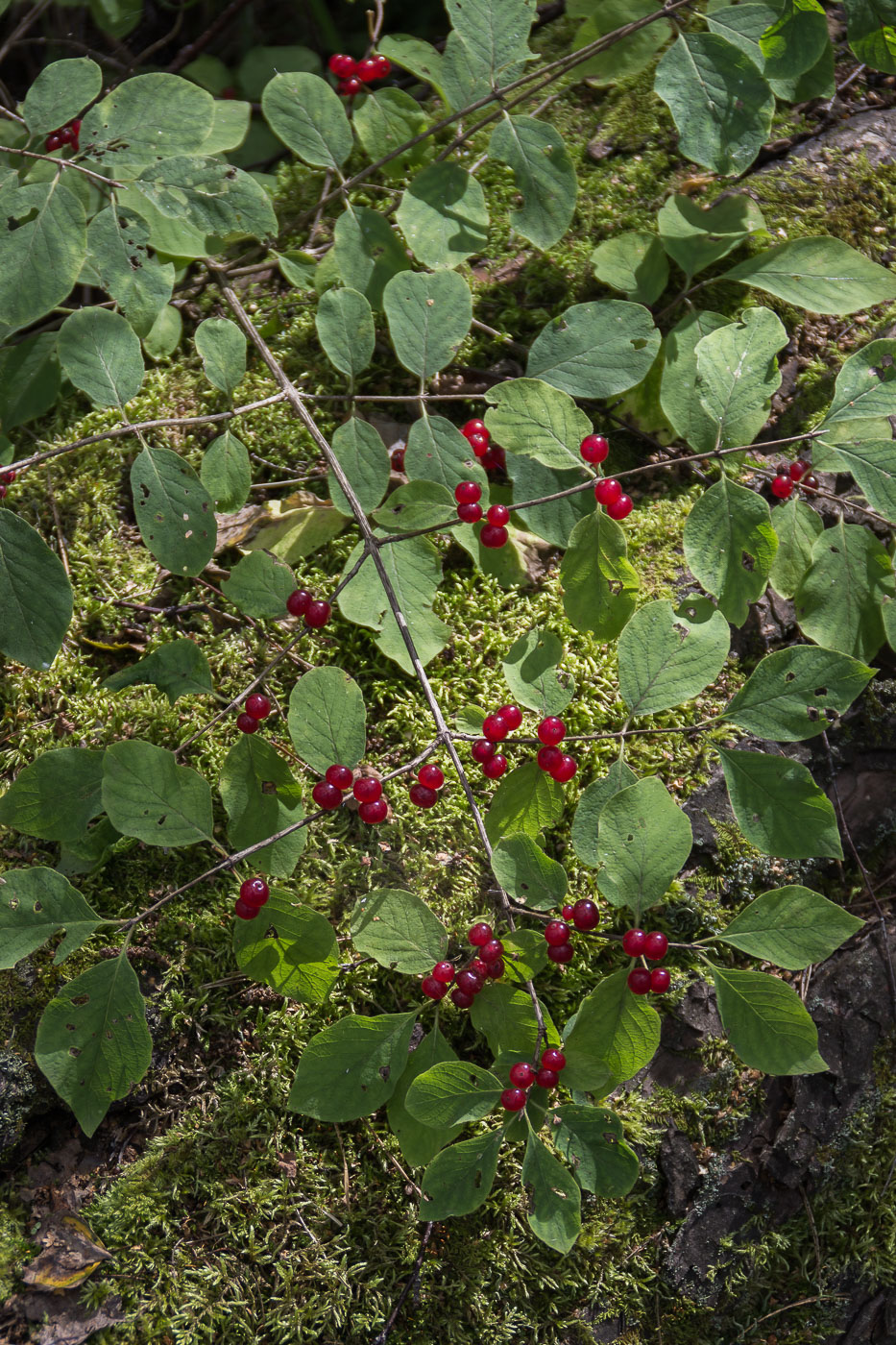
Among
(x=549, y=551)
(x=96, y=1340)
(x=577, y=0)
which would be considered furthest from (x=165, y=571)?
(x=577, y=0)

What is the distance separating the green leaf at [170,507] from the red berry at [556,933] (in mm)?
1093

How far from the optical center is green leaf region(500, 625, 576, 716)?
1.77 metres

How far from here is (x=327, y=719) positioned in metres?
1.66

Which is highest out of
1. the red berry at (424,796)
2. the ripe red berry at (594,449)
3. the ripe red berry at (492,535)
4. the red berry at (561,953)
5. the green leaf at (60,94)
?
the green leaf at (60,94)

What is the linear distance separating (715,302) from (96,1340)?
2.82 m

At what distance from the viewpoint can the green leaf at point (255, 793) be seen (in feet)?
5.60

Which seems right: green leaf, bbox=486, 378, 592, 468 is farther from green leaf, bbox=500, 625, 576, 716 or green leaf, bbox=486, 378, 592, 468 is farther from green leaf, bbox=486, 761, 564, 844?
green leaf, bbox=486, 761, 564, 844

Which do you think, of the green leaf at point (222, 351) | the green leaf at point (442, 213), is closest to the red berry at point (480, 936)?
the green leaf at point (222, 351)

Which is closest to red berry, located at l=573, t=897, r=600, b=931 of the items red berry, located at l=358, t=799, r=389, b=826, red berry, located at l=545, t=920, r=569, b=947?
red berry, located at l=545, t=920, r=569, b=947

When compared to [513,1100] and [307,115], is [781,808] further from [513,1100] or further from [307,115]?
[307,115]

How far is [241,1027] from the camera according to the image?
1804mm

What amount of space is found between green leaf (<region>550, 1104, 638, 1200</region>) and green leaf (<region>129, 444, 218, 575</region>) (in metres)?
1.35

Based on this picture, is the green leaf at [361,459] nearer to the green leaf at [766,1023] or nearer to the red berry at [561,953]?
the red berry at [561,953]

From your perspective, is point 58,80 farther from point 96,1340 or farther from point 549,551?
point 96,1340
